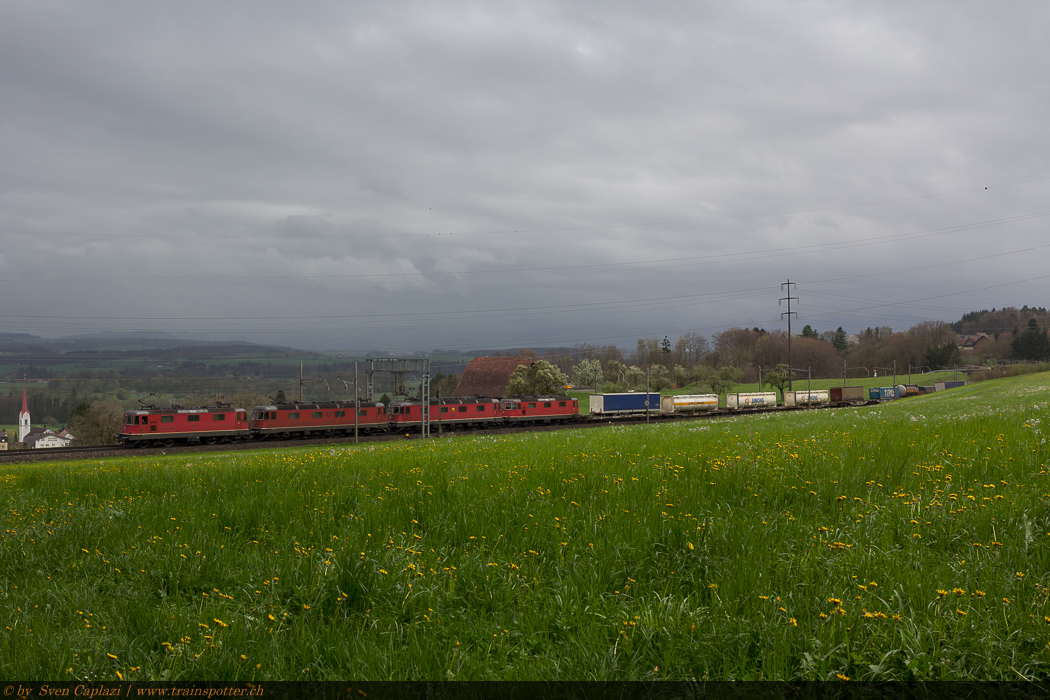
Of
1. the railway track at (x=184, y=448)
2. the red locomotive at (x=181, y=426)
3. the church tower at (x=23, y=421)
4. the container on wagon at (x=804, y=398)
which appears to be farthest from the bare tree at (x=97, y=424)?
the container on wagon at (x=804, y=398)

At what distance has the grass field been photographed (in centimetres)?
380

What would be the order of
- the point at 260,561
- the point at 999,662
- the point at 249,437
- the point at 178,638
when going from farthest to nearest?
the point at 249,437, the point at 260,561, the point at 178,638, the point at 999,662

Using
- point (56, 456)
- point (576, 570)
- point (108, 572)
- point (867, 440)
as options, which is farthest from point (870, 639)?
point (56, 456)

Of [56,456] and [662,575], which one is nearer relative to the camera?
[662,575]

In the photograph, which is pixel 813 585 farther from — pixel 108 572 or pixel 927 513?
pixel 108 572

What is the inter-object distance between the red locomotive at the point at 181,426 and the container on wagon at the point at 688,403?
44677 mm

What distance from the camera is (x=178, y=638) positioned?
14.1 ft

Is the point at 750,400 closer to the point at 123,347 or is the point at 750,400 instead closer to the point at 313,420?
the point at 313,420

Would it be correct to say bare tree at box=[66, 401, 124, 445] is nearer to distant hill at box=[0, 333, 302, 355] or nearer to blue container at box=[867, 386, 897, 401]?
distant hill at box=[0, 333, 302, 355]

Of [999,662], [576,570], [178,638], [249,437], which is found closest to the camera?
[999,662]

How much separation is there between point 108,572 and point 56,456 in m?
39.8

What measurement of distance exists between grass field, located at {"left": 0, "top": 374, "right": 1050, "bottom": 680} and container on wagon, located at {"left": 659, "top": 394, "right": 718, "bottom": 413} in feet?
194

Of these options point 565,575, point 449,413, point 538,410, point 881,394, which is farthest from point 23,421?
point 881,394

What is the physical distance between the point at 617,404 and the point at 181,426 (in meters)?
41.6
